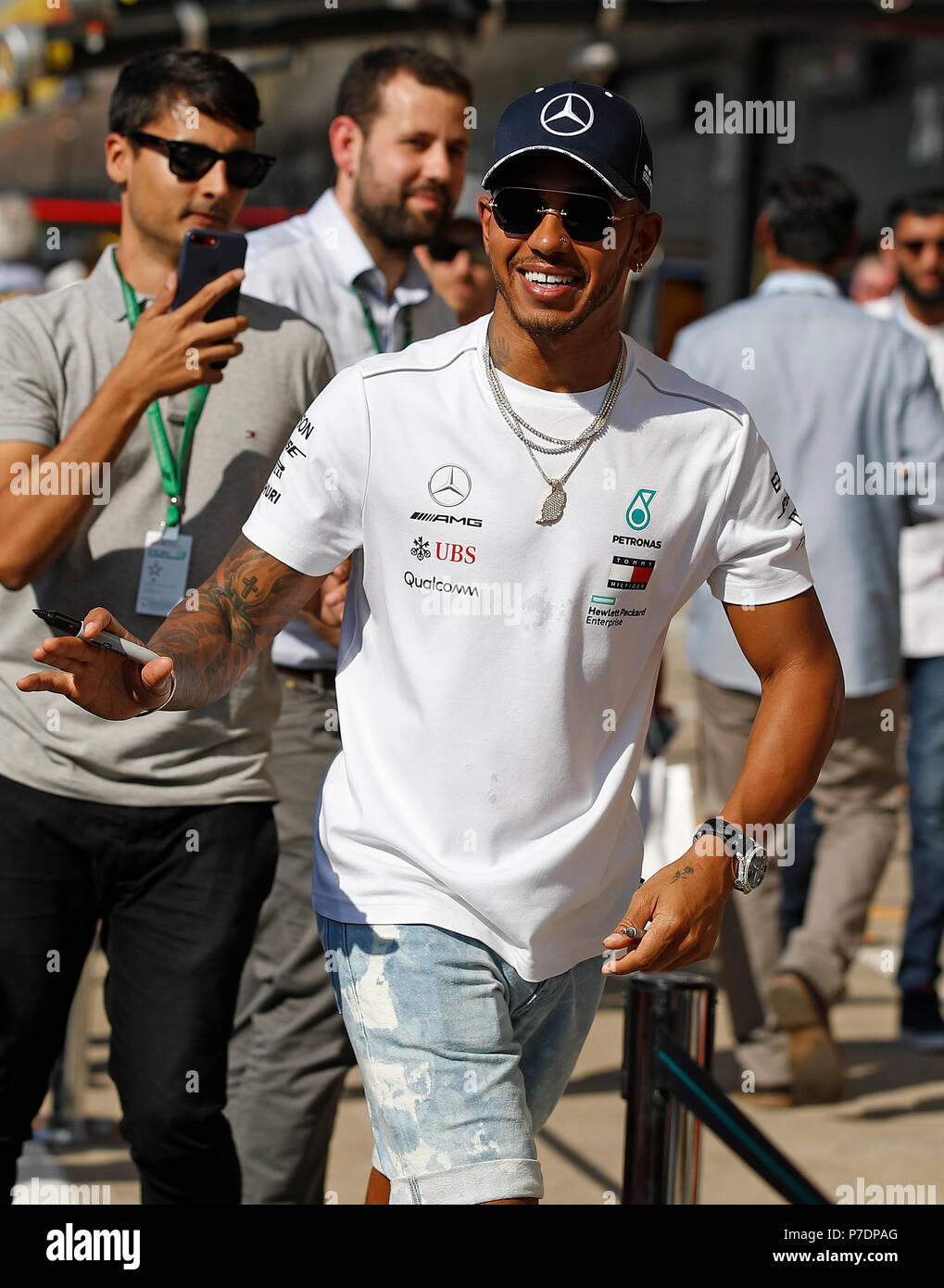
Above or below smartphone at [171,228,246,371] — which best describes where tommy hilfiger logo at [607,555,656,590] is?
below

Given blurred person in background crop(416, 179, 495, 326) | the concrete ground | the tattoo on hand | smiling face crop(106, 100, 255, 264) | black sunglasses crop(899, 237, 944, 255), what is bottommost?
the concrete ground

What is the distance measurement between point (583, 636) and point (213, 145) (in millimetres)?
1404

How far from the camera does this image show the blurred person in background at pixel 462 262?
5242mm

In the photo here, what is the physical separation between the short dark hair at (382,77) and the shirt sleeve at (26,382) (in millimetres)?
1374

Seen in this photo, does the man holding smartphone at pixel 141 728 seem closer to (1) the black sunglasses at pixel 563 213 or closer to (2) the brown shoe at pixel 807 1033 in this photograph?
(1) the black sunglasses at pixel 563 213

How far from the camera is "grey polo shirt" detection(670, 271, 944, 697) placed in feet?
17.1

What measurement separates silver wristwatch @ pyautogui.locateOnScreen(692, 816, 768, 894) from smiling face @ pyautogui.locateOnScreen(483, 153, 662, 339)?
2.47 feet

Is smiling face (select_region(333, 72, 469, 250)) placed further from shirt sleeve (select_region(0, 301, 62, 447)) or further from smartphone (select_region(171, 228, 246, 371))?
shirt sleeve (select_region(0, 301, 62, 447))

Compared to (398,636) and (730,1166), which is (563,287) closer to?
(398,636)

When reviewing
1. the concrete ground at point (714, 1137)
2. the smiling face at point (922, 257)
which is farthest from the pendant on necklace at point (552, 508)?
the smiling face at point (922, 257)

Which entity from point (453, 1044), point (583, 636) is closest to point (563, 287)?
point (583, 636)

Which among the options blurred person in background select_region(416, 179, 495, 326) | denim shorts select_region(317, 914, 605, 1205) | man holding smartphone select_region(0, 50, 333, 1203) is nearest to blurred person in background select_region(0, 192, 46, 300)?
blurred person in background select_region(416, 179, 495, 326)

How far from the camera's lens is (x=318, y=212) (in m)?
4.17

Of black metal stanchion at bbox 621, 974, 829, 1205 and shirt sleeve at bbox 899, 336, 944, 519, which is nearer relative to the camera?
black metal stanchion at bbox 621, 974, 829, 1205
